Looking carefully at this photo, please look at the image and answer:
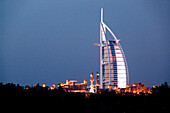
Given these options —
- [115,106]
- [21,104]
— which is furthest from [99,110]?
[21,104]

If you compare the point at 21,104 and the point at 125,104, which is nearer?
the point at 125,104

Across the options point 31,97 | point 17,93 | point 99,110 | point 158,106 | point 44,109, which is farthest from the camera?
point 17,93

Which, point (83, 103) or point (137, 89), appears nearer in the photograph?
point (83, 103)

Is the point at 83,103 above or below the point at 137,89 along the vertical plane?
below

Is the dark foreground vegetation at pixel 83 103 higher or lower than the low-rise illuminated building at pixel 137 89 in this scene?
lower

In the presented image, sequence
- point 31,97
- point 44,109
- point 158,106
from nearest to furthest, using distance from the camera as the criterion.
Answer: point 158,106 < point 44,109 < point 31,97

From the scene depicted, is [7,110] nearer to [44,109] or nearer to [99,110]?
[44,109]

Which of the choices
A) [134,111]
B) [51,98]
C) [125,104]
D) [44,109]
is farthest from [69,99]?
[134,111]

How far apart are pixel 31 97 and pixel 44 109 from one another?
738 cm

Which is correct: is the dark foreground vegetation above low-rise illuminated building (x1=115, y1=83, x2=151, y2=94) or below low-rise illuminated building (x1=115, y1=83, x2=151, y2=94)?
below

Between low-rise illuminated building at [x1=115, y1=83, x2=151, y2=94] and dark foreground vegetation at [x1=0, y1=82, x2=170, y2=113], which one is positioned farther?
low-rise illuminated building at [x1=115, y1=83, x2=151, y2=94]

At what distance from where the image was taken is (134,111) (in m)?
49.2

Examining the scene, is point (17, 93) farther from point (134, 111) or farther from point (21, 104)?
point (134, 111)

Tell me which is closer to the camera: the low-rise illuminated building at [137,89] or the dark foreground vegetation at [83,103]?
the dark foreground vegetation at [83,103]
